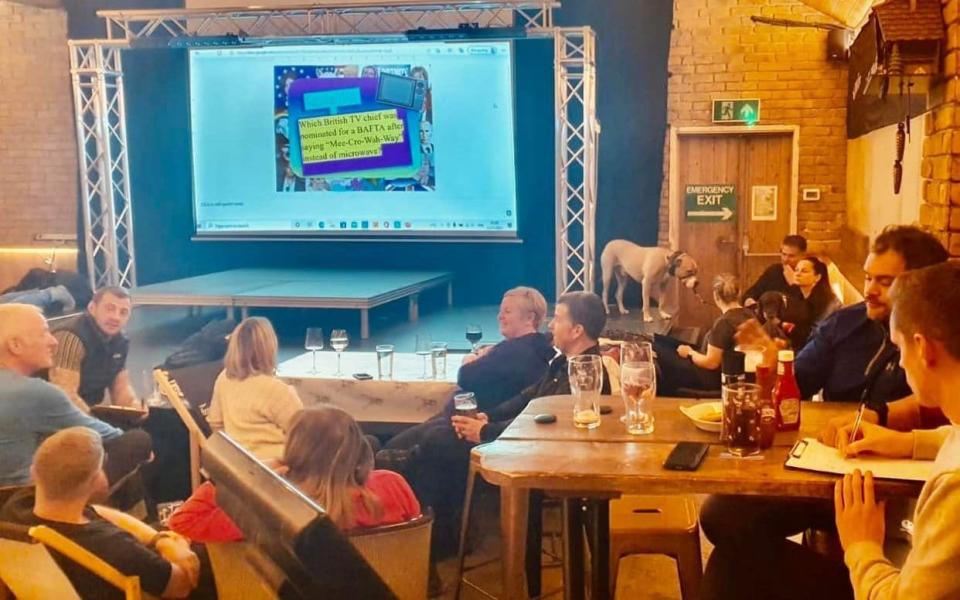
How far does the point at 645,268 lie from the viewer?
7391 millimetres

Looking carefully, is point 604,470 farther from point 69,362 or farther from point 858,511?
point 69,362

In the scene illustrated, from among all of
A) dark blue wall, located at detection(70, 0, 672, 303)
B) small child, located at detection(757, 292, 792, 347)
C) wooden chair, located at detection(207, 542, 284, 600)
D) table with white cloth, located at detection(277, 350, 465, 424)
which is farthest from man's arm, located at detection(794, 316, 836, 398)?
dark blue wall, located at detection(70, 0, 672, 303)

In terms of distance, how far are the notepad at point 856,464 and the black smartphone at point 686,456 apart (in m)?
0.18

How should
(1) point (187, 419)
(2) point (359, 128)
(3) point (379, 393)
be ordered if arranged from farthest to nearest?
(2) point (359, 128) < (3) point (379, 393) < (1) point (187, 419)

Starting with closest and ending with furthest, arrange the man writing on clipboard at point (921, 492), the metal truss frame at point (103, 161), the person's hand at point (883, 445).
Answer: the man writing on clipboard at point (921, 492), the person's hand at point (883, 445), the metal truss frame at point (103, 161)

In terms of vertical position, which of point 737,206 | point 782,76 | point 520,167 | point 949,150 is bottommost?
point 737,206

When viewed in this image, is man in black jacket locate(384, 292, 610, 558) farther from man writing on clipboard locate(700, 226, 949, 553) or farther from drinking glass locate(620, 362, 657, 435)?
drinking glass locate(620, 362, 657, 435)

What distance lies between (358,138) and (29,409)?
533 centimetres

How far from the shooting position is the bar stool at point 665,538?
2.51 m

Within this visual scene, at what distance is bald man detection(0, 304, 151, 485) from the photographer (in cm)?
283

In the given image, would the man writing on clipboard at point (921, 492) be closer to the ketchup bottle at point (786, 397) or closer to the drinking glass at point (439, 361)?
the ketchup bottle at point (786, 397)

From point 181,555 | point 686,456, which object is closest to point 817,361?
point 686,456

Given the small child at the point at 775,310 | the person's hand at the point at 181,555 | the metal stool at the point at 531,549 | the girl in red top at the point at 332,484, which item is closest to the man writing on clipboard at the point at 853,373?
A: the metal stool at the point at 531,549

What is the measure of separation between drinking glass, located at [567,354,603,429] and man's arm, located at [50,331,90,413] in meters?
2.14
